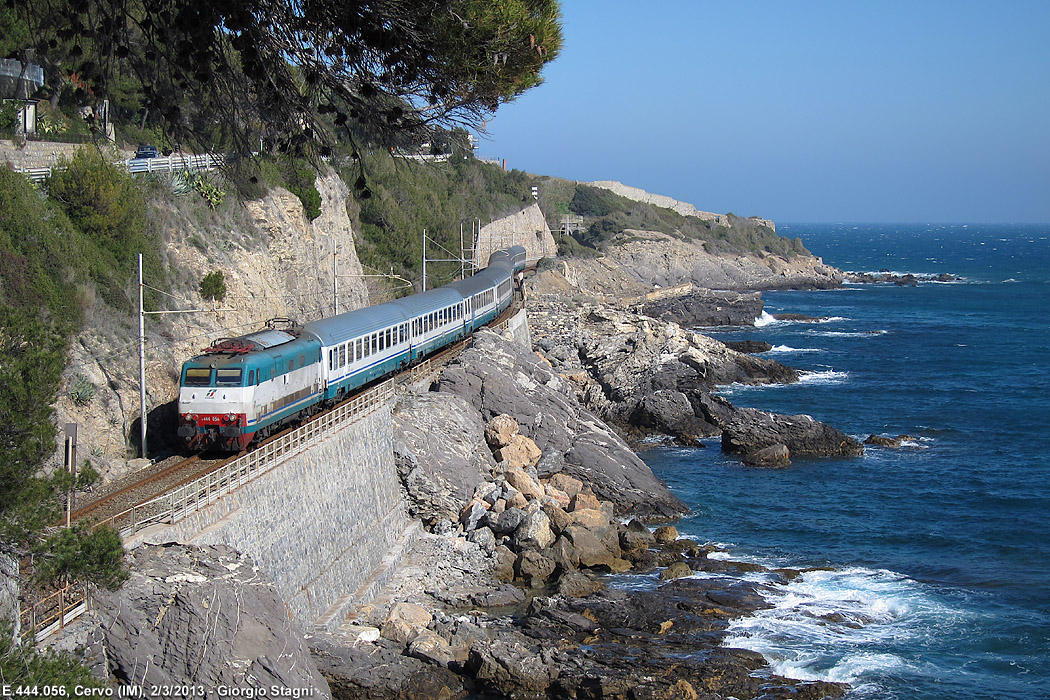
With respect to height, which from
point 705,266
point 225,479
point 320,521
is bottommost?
point 320,521

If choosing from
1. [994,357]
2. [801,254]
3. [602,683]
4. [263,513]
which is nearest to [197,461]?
[263,513]

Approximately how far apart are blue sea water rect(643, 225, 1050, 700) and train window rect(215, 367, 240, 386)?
11558 millimetres

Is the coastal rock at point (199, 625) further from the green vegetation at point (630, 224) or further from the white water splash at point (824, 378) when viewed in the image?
the green vegetation at point (630, 224)

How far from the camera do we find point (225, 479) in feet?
55.9

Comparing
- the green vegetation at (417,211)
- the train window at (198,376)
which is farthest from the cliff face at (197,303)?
the green vegetation at (417,211)

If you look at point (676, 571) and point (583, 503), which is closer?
point (676, 571)

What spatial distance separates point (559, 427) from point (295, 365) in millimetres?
11722

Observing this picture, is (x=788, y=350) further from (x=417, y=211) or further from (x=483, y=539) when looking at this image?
(x=483, y=539)

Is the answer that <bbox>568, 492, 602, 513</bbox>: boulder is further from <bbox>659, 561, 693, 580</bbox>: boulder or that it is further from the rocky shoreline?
<bbox>659, 561, 693, 580</bbox>: boulder

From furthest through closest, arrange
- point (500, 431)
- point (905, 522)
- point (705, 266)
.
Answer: point (705, 266), point (905, 522), point (500, 431)

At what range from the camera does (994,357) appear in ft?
218

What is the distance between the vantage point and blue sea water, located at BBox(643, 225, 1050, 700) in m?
21.6

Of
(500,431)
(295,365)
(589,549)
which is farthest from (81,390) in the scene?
(500,431)

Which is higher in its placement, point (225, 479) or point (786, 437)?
point (225, 479)
